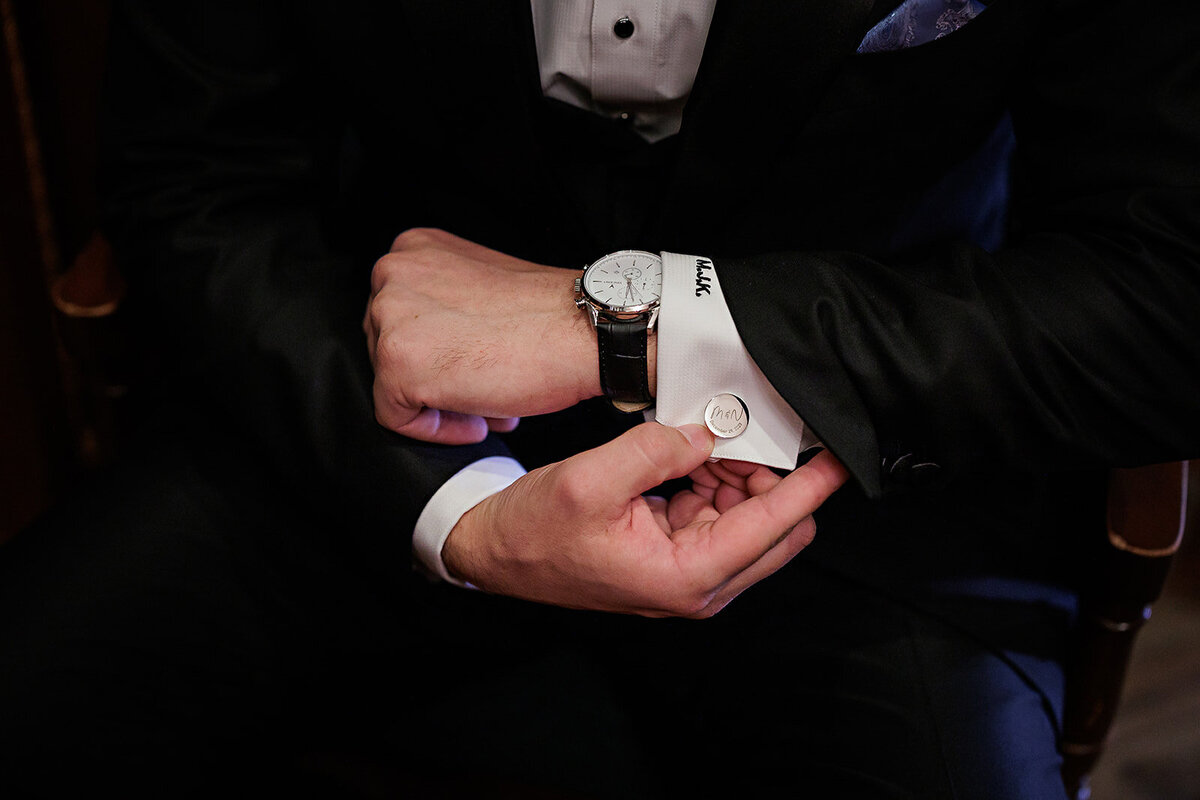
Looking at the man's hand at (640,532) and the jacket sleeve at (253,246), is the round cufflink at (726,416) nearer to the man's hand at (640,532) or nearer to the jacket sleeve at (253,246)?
the man's hand at (640,532)

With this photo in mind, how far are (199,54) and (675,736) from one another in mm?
997

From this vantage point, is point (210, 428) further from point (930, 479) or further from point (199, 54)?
point (930, 479)

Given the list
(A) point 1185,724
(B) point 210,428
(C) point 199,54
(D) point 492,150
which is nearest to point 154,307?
(B) point 210,428

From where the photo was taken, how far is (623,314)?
81 centimetres

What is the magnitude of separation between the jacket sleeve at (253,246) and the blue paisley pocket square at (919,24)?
0.57 meters

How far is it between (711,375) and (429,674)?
0.58m

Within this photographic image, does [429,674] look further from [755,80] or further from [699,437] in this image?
[755,80]

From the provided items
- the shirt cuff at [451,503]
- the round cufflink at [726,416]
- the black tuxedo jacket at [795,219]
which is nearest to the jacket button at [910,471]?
the black tuxedo jacket at [795,219]

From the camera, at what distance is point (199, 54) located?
1058 mm

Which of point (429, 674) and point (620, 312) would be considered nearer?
point (620, 312)

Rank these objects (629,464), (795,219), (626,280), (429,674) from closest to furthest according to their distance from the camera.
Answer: (629,464)
(626,280)
(795,219)
(429,674)

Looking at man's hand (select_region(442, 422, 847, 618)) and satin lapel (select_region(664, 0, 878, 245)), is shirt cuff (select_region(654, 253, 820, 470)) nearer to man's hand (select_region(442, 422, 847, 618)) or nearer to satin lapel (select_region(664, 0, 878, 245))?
man's hand (select_region(442, 422, 847, 618))

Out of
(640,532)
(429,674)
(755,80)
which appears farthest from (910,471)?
(429,674)

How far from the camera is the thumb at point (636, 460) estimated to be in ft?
2.39
